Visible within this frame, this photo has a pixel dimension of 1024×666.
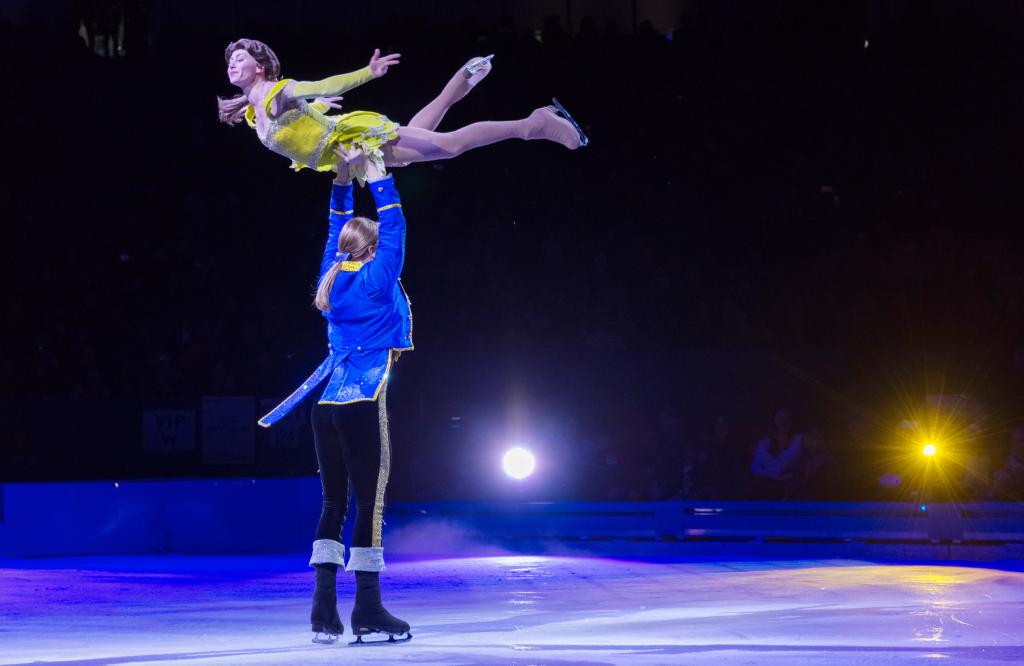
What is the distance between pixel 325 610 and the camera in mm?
5473

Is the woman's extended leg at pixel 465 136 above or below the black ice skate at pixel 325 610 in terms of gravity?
above

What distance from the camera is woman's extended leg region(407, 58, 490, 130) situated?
5832 mm

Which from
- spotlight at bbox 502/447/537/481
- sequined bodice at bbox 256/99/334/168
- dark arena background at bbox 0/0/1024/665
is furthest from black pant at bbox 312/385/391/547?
spotlight at bbox 502/447/537/481

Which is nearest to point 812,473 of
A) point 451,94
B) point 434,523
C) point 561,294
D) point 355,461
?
point 434,523

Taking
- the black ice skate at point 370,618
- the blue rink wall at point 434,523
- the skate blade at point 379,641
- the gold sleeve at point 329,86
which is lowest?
the skate blade at point 379,641

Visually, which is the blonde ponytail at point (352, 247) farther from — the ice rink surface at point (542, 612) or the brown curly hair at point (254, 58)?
the ice rink surface at point (542, 612)

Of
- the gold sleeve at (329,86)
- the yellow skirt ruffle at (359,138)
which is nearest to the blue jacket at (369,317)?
the yellow skirt ruffle at (359,138)

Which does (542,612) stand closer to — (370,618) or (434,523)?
(370,618)

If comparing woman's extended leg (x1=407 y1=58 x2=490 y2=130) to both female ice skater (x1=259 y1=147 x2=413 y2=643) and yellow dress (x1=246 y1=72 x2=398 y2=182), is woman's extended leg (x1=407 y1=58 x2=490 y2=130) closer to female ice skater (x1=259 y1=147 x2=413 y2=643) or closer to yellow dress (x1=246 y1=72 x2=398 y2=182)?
yellow dress (x1=246 y1=72 x2=398 y2=182)

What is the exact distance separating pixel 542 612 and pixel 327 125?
2603 millimetres

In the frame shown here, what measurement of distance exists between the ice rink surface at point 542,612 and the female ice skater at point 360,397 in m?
0.25

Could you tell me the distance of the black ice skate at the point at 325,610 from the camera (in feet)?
17.8

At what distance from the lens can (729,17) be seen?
637 inches

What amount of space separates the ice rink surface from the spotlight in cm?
296
